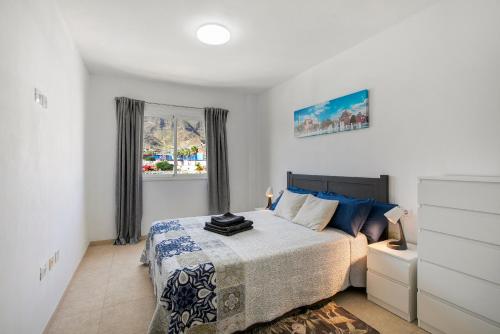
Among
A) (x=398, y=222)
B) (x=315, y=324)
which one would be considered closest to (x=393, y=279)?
(x=398, y=222)

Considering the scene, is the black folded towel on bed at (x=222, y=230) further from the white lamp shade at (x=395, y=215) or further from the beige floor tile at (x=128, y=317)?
the white lamp shade at (x=395, y=215)

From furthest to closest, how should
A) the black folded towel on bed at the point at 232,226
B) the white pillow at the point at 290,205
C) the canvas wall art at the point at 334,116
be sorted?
the white pillow at the point at 290,205, the canvas wall art at the point at 334,116, the black folded towel on bed at the point at 232,226

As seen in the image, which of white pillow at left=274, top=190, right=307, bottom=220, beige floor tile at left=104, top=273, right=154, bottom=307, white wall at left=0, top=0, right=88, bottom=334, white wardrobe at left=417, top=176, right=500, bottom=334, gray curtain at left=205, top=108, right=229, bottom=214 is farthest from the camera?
gray curtain at left=205, top=108, right=229, bottom=214

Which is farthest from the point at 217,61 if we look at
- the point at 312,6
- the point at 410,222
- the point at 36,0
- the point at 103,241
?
the point at 103,241

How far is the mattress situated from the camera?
1666 millimetres

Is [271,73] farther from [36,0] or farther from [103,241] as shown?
[103,241]

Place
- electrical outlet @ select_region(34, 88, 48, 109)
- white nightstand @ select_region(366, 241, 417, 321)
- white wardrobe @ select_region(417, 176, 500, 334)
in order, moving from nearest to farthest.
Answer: white wardrobe @ select_region(417, 176, 500, 334)
electrical outlet @ select_region(34, 88, 48, 109)
white nightstand @ select_region(366, 241, 417, 321)

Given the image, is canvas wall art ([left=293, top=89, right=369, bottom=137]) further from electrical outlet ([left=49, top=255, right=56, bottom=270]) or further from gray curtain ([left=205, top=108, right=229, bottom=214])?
electrical outlet ([left=49, top=255, right=56, bottom=270])

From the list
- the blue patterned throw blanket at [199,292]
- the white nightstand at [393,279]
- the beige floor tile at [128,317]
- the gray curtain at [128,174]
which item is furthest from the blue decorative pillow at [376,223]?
the gray curtain at [128,174]

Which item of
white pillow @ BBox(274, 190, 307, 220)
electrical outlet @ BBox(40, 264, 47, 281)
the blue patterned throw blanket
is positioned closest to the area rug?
Result: the blue patterned throw blanket

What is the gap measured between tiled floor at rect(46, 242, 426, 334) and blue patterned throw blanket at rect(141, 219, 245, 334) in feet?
1.72

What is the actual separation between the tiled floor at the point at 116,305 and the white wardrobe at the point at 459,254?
291mm

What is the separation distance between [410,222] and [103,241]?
411 centimetres

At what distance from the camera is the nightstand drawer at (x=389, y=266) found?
6.64ft
